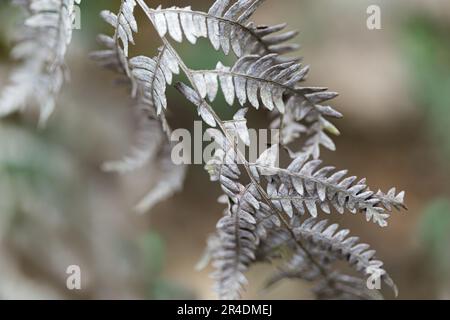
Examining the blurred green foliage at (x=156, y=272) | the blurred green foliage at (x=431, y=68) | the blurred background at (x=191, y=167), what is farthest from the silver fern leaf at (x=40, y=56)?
the blurred green foliage at (x=431, y=68)

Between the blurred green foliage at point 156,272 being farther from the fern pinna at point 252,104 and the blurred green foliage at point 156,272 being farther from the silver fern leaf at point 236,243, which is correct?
the fern pinna at point 252,104

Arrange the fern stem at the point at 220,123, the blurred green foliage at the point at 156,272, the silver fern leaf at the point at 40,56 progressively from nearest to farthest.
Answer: the silver fern leaf at the point at 40,56 → the fern stem at the point at 220,123 → the blurred green foliage at the point at 156,272

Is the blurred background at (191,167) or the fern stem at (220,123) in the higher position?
the blurred background at (191,167)

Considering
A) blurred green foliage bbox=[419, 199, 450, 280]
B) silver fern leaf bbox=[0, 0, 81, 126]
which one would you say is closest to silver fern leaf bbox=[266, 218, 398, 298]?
silver fern leaf bbox=[0, 0, 81, 126]

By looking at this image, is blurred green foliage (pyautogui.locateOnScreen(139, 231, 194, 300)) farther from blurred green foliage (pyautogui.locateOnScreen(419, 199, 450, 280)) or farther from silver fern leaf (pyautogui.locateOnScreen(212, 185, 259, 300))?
blurred green foliage (pyautogui.locateOnScreen(419, 199, 450, 280))

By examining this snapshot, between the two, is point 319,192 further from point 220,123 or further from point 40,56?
point 40,56
